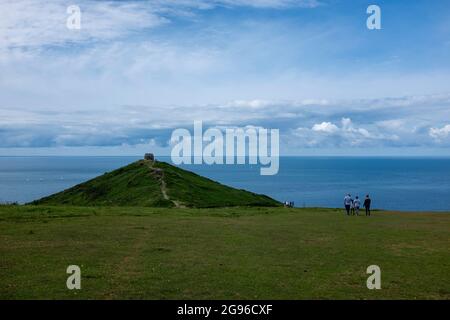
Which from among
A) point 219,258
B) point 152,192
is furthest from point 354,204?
point 152,192

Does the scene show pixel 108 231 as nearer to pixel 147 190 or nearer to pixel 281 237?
pixel 281 237

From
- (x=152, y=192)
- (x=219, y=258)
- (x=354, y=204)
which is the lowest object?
(x=219, y=258)

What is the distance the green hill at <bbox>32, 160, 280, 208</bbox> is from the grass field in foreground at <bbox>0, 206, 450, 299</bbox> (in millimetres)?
27558

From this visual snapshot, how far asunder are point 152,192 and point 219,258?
51.5 m

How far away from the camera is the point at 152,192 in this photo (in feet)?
249

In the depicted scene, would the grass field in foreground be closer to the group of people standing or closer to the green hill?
the group of people standing

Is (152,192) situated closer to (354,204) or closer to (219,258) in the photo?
(354,204)

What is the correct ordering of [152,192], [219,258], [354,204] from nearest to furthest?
1. [219,258]
2. [354,204]
3. [152,192]

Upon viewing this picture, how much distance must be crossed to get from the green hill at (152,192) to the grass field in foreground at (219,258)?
27.6 metres

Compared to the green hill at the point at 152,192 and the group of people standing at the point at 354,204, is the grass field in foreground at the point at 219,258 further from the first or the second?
the green hill at the point at 152,192

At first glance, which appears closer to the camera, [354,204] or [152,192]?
[354,204]

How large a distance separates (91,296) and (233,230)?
2120 cm
